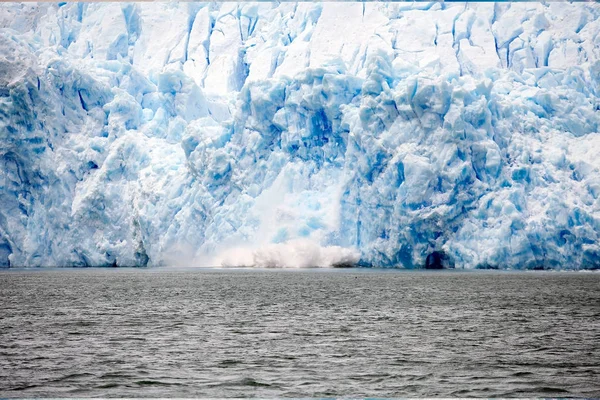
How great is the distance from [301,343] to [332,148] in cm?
3023

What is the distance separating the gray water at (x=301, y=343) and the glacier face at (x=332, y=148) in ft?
34.4

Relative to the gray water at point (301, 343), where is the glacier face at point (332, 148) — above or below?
above

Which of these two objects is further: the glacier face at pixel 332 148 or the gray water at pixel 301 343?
the glacier face at pixel 332 148

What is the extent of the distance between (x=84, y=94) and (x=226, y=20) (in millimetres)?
13474

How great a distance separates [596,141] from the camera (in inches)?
1603

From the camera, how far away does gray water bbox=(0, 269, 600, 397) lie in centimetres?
1190

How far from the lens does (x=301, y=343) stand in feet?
53.0

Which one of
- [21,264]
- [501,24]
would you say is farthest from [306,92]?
[21,264]

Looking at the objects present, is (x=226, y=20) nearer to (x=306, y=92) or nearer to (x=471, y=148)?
(x=306, y=92)

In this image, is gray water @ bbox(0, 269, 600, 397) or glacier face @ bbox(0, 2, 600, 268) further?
glacier face @ bbox(0, 2, 600, 268)

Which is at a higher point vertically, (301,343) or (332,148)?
(332,148)

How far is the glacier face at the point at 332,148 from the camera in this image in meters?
39.7

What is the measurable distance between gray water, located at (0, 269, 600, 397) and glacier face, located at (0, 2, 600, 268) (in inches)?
413

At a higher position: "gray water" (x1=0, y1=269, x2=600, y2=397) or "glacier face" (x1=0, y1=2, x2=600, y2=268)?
"glacier face" (x1=0, y1=2, x2=600, y2=268)
